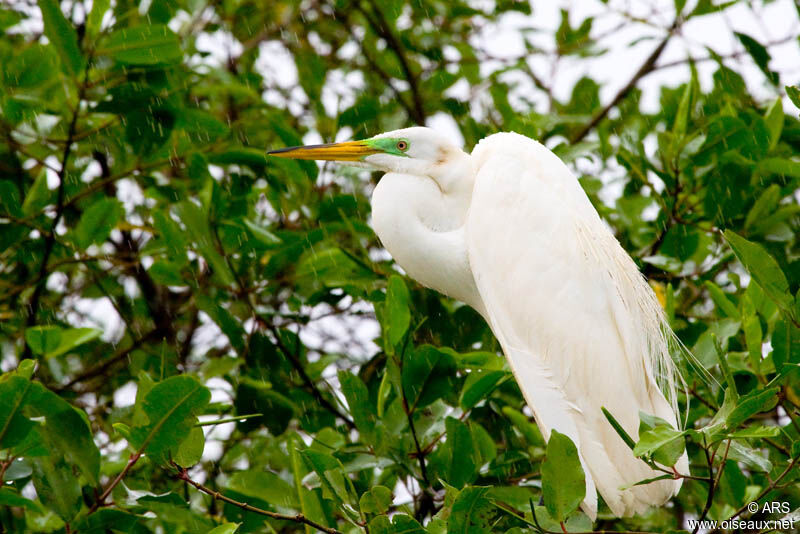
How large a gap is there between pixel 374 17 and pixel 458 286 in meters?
1.57

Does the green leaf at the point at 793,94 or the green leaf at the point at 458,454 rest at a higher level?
the green leaf at the point at 793,94

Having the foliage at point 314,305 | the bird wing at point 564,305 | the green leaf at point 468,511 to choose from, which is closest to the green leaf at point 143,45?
the foliage at point 314,305

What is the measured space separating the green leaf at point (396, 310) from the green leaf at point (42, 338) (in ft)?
2.77

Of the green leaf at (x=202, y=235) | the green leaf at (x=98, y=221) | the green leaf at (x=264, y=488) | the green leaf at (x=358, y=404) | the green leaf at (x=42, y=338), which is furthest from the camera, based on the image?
the green leaf at (x=98, y=221)

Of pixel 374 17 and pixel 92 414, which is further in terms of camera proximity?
pixel 374 17

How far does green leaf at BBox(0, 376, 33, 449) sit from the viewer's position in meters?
1.55

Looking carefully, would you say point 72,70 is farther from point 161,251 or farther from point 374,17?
point 374,17

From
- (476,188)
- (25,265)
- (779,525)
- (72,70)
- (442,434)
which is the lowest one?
(779,525)

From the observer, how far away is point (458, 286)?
8.09ft

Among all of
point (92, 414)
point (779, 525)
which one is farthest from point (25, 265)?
point (779, 525)

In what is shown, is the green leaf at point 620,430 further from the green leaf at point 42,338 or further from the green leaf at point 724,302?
the green leaf at point 42,338

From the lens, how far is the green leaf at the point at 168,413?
62.2 inches

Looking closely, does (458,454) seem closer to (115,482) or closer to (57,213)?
(115,482)

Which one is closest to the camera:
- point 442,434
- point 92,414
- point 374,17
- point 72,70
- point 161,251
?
point 442,434
